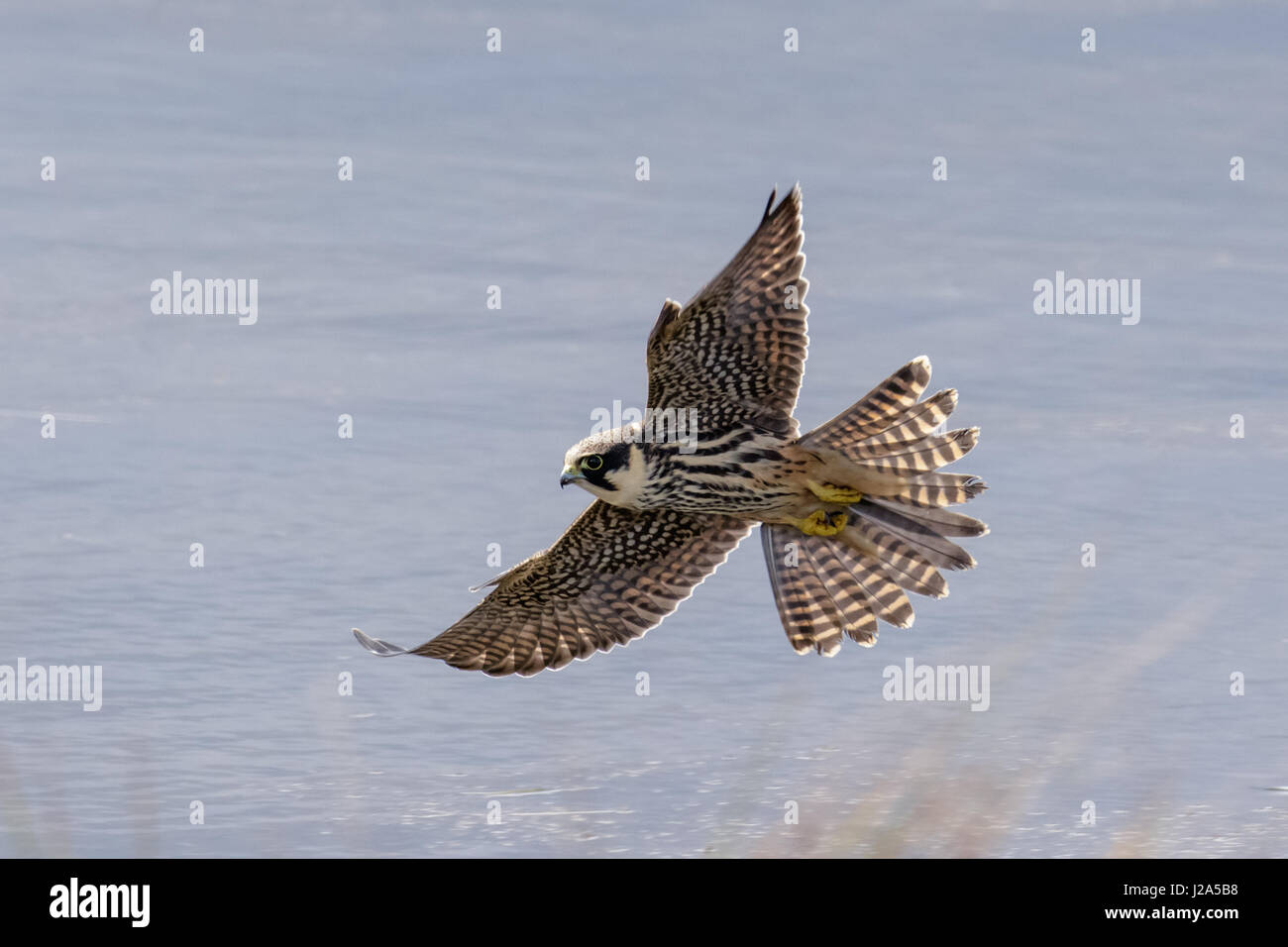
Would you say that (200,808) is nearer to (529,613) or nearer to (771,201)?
(529,613)

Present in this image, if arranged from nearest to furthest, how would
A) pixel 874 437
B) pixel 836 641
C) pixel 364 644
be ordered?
pixel 364 644
pixel 874 437
pixel 836 641

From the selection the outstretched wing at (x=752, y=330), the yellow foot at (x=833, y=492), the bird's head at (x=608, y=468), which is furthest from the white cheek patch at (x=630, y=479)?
the yellow foot at (x=833, y=492)

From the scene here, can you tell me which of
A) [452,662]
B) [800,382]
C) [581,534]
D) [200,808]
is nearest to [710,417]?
[800,382]

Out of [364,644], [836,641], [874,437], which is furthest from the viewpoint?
[836,641]

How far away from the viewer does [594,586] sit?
32.3 ft

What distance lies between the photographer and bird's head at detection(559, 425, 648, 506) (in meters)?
9.17

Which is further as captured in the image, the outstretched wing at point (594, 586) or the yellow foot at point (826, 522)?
the outstretched wing at point (594, 586)

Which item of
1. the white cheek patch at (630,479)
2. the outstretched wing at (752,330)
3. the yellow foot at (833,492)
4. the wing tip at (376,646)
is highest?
the outstretched wing at (752,330)

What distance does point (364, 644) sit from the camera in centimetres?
830

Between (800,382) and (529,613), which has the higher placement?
(800,382)

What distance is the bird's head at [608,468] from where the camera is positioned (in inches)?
361

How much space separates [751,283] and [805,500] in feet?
3.85

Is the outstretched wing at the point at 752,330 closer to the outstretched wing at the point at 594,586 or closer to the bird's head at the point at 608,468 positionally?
the bird's head at the point at 608,468

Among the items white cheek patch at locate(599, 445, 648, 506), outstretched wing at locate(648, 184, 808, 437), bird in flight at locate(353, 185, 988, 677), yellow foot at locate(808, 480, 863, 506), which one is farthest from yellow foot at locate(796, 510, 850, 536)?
white cheek patch at locate(599, 445, 648, 506)
